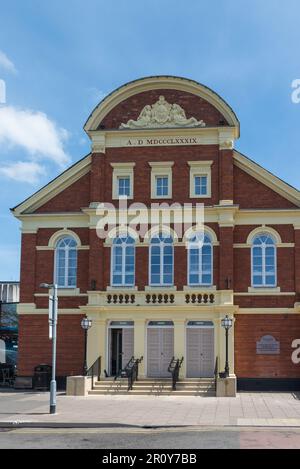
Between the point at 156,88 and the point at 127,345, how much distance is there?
37.6 ft

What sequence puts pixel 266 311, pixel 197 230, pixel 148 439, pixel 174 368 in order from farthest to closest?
1. pixel 197 230
2. pixel 266 311
3. pixel 174 368
4. pixel 148 439

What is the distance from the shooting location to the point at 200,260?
30.2 metres

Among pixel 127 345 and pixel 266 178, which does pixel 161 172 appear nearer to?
pixel 266 178

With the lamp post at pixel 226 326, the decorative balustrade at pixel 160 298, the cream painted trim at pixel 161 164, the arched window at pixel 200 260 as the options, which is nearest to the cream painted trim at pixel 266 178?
the cream painted trim at pixel 161 164

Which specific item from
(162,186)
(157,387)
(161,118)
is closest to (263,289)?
(157,387)

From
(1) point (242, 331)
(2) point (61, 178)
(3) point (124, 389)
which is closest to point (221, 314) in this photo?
(1) point (242, 331)

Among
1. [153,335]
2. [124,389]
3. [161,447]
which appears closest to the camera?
[161,447]

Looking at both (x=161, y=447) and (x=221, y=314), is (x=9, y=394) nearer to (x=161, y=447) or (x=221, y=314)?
(x=221, y=314)

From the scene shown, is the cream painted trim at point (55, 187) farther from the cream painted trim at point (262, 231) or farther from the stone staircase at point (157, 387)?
the stone staircase at point (157, 387)

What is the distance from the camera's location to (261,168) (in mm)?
30312

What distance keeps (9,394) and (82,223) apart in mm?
8056

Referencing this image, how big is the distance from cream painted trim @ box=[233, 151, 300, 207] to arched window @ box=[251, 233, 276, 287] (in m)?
1.94

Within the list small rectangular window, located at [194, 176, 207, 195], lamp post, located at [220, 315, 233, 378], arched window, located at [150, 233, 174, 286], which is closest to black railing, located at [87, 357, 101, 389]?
arched window, located at [150, 233, 174, 286]

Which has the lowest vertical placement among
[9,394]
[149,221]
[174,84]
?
[9,394]
